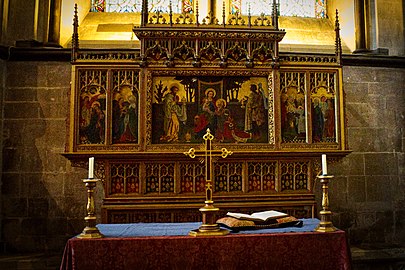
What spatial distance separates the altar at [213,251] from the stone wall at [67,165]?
3504 millimetres

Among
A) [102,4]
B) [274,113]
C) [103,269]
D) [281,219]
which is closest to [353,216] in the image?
[274,113]

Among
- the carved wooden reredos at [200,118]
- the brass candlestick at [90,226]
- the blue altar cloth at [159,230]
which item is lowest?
the blue altar cloth at [159,230]

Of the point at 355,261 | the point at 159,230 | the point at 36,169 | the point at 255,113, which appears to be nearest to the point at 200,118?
the point at 255,113

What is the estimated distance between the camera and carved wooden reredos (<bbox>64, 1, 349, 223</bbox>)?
5.76 meters

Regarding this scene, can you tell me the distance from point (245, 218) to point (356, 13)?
5.62 meters

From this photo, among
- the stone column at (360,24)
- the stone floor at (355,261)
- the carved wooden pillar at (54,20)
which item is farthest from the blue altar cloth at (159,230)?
the stone column at (360,24)

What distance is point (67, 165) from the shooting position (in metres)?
6.85

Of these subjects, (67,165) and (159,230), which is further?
(67,165)

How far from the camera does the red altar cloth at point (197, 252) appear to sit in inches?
138

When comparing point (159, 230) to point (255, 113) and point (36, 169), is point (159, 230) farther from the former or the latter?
point (36, 169)

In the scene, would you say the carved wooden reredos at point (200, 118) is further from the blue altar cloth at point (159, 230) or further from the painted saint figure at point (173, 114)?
the blue altar cloth at point (159, 230)

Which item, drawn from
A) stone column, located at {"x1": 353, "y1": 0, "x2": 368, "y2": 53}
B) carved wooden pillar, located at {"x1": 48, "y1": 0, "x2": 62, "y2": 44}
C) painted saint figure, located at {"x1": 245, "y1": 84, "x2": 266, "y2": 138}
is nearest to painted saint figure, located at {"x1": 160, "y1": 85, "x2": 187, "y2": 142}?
painted saint figure, located at {"x1": 245, "y1": 84, "x2": 266, "y2": 138}

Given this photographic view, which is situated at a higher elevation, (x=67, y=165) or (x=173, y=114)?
(x=173, y=114)

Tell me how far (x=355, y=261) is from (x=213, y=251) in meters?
3.51
